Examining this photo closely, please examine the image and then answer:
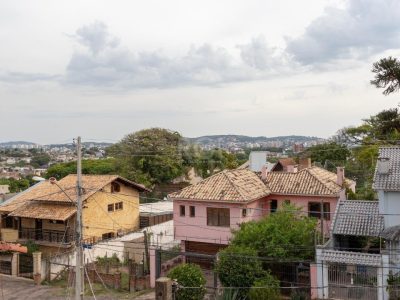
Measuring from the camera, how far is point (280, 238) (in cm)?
2373

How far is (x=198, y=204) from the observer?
103ft

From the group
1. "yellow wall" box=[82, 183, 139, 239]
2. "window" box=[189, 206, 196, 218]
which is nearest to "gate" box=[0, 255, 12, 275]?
"yellow wall" box=[82, 183, 139, 239]

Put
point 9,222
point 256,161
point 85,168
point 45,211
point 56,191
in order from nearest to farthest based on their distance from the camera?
point 45,211, point 56,191, point 9,222, point 256,161, point 85,168

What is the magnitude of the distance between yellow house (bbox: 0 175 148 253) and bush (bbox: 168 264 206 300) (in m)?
11.6

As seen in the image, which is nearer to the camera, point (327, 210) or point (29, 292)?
point (29, 292)

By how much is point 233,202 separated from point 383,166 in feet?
30.9

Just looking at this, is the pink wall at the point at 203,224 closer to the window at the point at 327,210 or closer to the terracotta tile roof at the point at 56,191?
the window at the point at 327,210

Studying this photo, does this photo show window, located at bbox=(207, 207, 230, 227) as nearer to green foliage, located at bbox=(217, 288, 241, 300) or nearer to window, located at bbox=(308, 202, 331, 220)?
window, located at bbox=(308, 202, 331, 220)

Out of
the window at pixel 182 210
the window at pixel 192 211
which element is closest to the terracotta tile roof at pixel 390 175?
the window at pixel 192 211

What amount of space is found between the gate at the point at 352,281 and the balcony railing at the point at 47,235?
1790cm

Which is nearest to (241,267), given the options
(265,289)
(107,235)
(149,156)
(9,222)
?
(265,289)

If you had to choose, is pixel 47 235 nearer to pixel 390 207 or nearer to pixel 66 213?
pixel 66 213

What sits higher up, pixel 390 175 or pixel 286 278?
pixel 390 175

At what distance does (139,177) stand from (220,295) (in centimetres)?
3360
